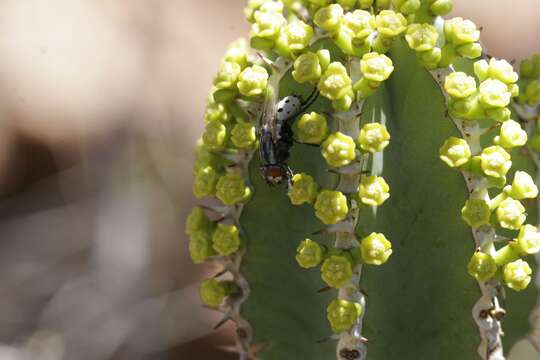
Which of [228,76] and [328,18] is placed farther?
[228,76]

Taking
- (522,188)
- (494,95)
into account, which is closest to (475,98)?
(494,95)

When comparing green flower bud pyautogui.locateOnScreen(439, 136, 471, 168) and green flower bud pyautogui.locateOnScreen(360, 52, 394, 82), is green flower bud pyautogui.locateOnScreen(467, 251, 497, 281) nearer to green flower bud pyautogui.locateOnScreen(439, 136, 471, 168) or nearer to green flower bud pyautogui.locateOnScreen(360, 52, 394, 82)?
green flower bud pyautogui.locateOnScreen(439, 136, 471, 168)

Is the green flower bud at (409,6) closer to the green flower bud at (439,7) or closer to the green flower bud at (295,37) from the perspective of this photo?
the green flower bud at (439,7)

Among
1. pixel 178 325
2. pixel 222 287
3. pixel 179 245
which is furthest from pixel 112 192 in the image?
pixel 222 287

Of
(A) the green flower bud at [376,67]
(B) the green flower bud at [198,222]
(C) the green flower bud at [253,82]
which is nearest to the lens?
(A) the green flower bud at [376,67]

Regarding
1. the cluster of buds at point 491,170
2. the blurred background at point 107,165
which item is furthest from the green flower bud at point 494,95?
the blurred background at point 107,165

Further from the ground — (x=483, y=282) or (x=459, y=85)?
(x=459, y=85)

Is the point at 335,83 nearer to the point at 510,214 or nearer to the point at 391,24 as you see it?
the point at 391,24
